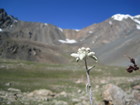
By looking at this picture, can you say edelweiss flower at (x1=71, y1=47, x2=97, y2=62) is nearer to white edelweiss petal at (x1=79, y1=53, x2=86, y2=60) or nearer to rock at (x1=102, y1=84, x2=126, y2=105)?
white edelweiss petal at (x1=79, y1=53, x2=86, y2=60)

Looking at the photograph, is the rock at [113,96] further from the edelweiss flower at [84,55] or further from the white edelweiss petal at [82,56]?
the white edelweiss petal at [82,56]

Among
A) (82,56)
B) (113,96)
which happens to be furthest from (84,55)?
(113,96)

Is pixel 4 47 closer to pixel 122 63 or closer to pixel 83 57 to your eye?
pixel 122 63

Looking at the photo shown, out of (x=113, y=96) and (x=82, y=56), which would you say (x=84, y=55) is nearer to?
(x=82, y=56)

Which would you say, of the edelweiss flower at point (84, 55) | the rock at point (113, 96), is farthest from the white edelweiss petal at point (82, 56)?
the rock at point (113, 96)

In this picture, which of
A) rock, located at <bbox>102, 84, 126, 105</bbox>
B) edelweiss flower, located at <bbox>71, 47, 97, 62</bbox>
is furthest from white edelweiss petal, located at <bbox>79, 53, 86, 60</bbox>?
rock, located at <bbox>102, 84, 126, 105</bbox>

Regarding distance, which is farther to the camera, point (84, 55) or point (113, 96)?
point (113, 96)

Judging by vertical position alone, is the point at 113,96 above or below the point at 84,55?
below

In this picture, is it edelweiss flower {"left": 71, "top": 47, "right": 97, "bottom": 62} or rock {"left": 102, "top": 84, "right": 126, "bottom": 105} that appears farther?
rock {"left": 102, "top": 84, "right": 126, "bottom": 105}
